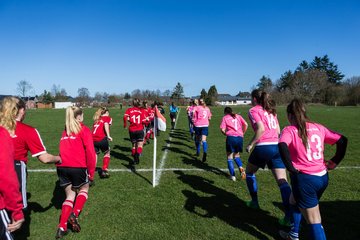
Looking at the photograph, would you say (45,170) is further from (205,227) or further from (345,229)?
(345,229)

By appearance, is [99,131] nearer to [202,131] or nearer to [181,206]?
[181,206]

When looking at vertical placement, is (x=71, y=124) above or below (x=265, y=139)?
above

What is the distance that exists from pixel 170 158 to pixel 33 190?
4.70 meters

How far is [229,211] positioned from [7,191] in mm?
3939

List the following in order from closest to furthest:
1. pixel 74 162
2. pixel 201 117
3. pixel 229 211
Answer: pixel 74 162 < pixel 229 211 < pixel 201 117

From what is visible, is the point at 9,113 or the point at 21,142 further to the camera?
the point at 21,142

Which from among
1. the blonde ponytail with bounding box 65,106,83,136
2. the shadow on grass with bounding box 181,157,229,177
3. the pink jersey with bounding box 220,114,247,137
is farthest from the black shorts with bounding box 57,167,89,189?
the shadow on grass with bounding box 181,157,229,177

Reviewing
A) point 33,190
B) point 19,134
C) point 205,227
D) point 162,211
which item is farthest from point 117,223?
point 33,190

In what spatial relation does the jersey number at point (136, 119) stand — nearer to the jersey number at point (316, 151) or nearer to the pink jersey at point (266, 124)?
the pink jersey at point (266, 124)

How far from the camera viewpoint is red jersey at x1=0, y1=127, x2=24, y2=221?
2.35m

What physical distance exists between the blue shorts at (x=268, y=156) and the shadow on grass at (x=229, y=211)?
3.15 feet

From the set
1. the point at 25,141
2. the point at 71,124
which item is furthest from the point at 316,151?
the point at 71,124

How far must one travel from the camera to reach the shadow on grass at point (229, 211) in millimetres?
4586

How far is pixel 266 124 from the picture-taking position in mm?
4910
